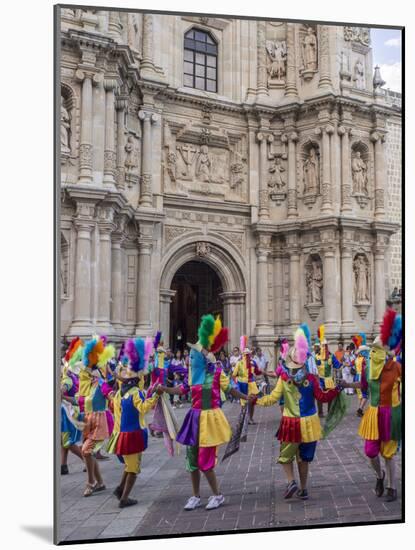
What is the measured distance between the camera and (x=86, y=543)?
6117mm

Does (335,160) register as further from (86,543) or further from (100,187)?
(86,543)

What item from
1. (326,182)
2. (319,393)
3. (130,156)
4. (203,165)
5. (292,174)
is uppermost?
(130,156)

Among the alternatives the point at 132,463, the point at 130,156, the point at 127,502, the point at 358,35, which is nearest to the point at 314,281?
the point at 130,156

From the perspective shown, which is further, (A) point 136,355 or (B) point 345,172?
(B) point 345,172

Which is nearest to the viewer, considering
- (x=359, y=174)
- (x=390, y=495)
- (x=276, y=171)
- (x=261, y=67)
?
(x=390, y=495)

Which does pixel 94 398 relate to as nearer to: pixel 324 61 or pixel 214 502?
pixel 214 502

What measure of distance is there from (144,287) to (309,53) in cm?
448

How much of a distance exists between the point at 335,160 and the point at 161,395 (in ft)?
17.7

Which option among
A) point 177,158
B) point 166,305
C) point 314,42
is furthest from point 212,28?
point 166,305

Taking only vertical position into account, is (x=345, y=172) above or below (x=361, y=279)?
above

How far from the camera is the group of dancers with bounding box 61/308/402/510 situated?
6590mm

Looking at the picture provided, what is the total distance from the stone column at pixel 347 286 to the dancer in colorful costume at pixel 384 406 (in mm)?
2838

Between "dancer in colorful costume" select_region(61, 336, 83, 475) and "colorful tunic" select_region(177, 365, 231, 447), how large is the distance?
1410mm

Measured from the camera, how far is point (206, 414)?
6.54 metres
